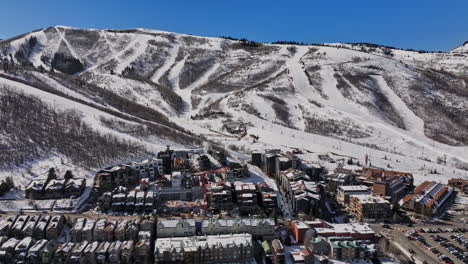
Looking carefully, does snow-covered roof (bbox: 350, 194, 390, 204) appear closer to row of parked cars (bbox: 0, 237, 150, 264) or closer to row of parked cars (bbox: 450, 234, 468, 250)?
row of parked cars (bbox: 450, 234, 468, 250)

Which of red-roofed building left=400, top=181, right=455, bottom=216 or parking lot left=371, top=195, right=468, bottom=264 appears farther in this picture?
red-roofed building left=400, top=181, right=455, bottom=216

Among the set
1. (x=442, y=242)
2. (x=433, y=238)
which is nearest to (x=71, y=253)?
(x=433, y=238)

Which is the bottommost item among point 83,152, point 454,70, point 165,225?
point 165,225

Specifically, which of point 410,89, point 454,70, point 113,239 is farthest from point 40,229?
point 454,70

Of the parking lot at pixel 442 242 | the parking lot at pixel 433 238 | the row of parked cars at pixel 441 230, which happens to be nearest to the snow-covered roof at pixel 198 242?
the parking lot at pixel 433 238

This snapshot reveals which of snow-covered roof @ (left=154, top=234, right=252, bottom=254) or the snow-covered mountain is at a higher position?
the snow-covered mountain

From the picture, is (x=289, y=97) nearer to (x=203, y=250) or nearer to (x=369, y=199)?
(x=369, y=199)

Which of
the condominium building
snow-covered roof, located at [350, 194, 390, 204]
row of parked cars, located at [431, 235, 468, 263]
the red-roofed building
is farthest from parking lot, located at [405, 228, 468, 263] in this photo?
the condominium building

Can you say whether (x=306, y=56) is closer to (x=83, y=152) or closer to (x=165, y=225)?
(x=83, y=152)
